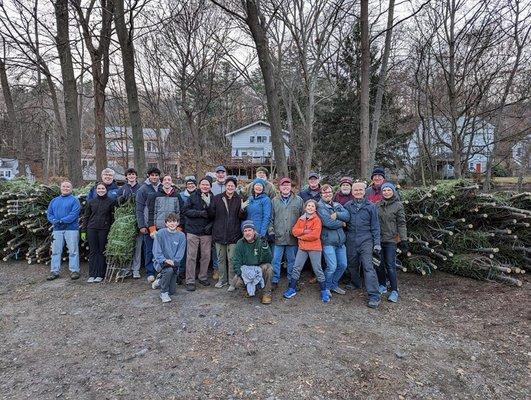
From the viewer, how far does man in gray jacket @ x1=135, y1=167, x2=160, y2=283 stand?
6.14 meters

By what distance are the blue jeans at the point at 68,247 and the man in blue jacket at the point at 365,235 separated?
198 inches

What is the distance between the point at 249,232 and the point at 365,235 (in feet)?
5.92

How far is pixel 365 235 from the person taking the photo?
5.46 m

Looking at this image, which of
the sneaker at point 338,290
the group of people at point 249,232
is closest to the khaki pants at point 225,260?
the group of people at point 249,232

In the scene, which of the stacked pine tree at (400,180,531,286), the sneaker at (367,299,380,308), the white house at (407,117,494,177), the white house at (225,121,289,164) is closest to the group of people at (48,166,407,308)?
the sneaker at (367,299,380,308)

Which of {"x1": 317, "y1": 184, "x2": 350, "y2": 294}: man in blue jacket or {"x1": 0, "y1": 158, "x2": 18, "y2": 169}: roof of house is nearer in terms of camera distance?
{"x1": 317, "y1": 184, "x2": 350, "y2": 294}: man in blue jacket

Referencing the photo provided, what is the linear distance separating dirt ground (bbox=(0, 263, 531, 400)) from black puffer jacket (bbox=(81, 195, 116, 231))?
3.59 feet

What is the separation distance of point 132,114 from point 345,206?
6250 mm

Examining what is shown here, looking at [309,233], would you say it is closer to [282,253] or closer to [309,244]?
[309,244]

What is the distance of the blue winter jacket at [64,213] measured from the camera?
21.5 feet

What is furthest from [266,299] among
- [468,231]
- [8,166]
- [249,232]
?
[8,166]

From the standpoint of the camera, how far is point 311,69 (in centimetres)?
1814

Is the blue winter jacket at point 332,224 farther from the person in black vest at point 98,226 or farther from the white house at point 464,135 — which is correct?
the white house at point 464,135

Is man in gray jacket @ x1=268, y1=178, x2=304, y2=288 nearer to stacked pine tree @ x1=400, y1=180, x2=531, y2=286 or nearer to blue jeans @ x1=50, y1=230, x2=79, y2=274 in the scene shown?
stacked pine tree @ x1=400, y1=180, x2=531, y2=286
